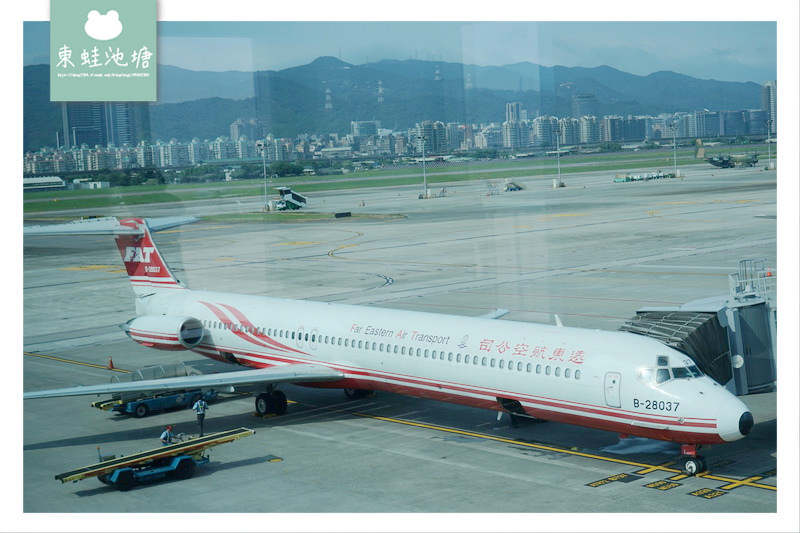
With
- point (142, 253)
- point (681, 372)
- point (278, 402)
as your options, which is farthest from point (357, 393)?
point (681, 372)

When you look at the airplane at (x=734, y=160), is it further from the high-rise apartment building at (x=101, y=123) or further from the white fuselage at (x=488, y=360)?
the high-rise apartment building at (x=101, y=123)

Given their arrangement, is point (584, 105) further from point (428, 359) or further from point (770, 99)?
point (428, 359)

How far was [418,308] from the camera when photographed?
39875 mm

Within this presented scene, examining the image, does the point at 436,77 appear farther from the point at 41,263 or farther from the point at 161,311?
the point at 41,263

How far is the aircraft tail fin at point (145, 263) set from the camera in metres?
30.6

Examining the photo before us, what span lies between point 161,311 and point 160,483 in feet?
35.9

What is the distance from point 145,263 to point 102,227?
187 centimetres

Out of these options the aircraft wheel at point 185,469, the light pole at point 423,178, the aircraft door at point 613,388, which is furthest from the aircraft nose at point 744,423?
the light pole at point 423,178

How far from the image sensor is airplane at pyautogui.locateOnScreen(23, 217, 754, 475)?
63.3ft

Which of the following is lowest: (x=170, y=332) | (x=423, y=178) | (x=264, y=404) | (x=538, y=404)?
(x=264, y=404)

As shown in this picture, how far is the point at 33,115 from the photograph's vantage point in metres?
20.5

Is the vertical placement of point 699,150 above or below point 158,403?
above

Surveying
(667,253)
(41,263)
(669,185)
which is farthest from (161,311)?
(669,185)

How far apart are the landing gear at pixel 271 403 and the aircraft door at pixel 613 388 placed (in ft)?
31.4
